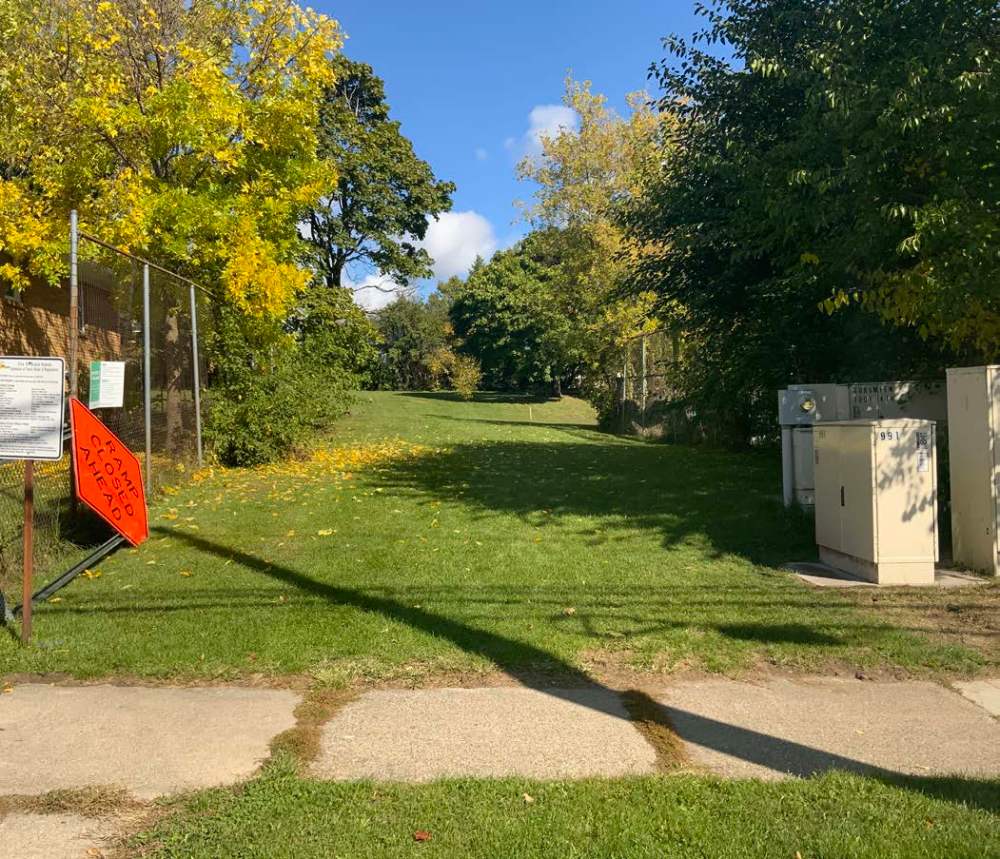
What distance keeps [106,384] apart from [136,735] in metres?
6.92

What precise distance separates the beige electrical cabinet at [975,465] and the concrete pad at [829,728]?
9.38ft

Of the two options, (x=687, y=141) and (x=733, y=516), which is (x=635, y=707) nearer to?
(x=733, y=516)

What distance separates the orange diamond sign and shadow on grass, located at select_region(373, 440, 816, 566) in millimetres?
4166

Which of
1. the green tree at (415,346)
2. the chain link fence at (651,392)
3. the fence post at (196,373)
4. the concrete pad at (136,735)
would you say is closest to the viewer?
the concrete pad at (136,735)

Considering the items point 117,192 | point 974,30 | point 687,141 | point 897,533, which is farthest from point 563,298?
point 897,533

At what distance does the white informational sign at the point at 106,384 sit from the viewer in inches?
395

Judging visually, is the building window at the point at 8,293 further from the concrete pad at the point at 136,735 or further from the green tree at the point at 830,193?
the concrete pad at the point at 136,735

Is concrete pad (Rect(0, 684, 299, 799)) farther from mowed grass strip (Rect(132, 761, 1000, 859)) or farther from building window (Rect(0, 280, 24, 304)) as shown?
building window (Rect(0, 280, 24, 304))

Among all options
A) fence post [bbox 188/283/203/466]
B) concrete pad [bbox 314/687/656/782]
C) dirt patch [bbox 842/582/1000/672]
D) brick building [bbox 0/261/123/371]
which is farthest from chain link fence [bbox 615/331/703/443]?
concrete pad [bbox 314/687/656/782]

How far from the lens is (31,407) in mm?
5828

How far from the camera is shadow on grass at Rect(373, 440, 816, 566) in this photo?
30.1 feet

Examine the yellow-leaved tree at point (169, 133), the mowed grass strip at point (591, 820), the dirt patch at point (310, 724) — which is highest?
the yellow-leaved tree at point (169, 133)

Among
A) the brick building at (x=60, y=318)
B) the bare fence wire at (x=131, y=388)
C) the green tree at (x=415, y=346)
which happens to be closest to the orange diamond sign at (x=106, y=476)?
the bare fence wire at (x=131, y=388)

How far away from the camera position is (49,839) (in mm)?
3348
